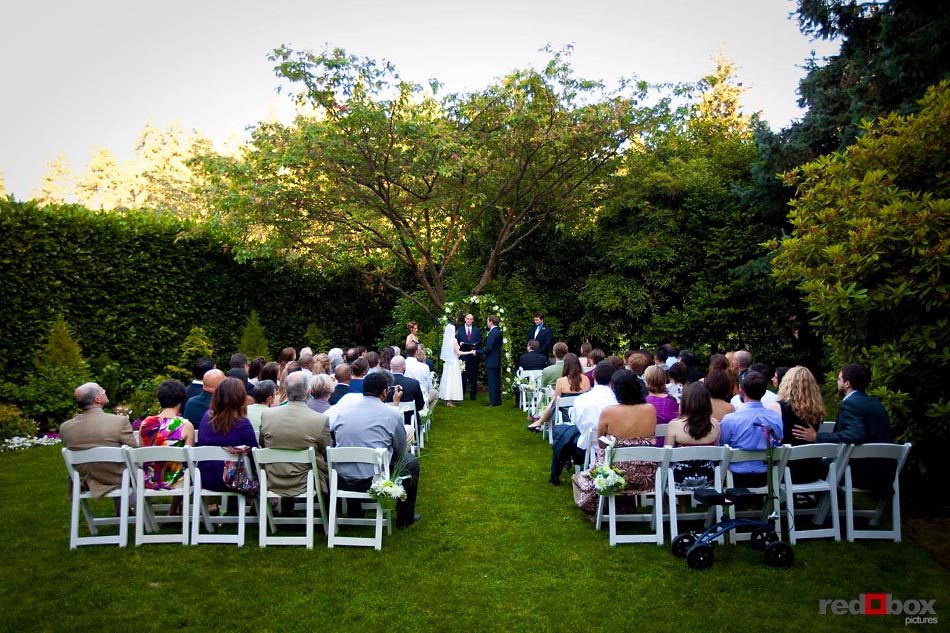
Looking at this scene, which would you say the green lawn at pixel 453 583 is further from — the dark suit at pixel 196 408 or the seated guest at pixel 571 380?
the seated guest at pixel 571 380

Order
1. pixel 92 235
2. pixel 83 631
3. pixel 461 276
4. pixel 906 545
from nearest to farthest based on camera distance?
pixel 83 631
pixel 906 545
pixel 92 235
pixel 461 276

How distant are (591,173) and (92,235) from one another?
10331 mm

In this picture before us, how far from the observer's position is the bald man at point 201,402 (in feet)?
22.4

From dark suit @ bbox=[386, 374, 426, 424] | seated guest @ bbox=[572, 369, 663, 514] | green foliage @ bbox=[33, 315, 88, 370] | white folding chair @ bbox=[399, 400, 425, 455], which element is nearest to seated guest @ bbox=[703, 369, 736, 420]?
seated guest @ bbox=[572, 369, 663, 514]

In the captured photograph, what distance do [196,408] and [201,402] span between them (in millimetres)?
76

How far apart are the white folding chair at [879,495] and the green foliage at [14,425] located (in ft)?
35.0

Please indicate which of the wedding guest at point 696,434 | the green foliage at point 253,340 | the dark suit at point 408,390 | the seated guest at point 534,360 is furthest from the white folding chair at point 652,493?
the green foliage at point 253,340

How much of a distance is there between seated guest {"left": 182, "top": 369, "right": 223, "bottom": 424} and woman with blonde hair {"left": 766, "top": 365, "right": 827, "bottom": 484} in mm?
5261

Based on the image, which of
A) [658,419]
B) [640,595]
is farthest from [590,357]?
[640,595]

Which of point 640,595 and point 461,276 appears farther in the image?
point 461,276

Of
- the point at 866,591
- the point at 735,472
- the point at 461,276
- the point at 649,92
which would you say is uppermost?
the point at 649,92

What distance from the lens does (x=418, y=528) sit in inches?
249

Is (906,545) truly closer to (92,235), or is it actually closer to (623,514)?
(623,514)

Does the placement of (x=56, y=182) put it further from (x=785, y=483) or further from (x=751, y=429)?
(x=785, y=483)
